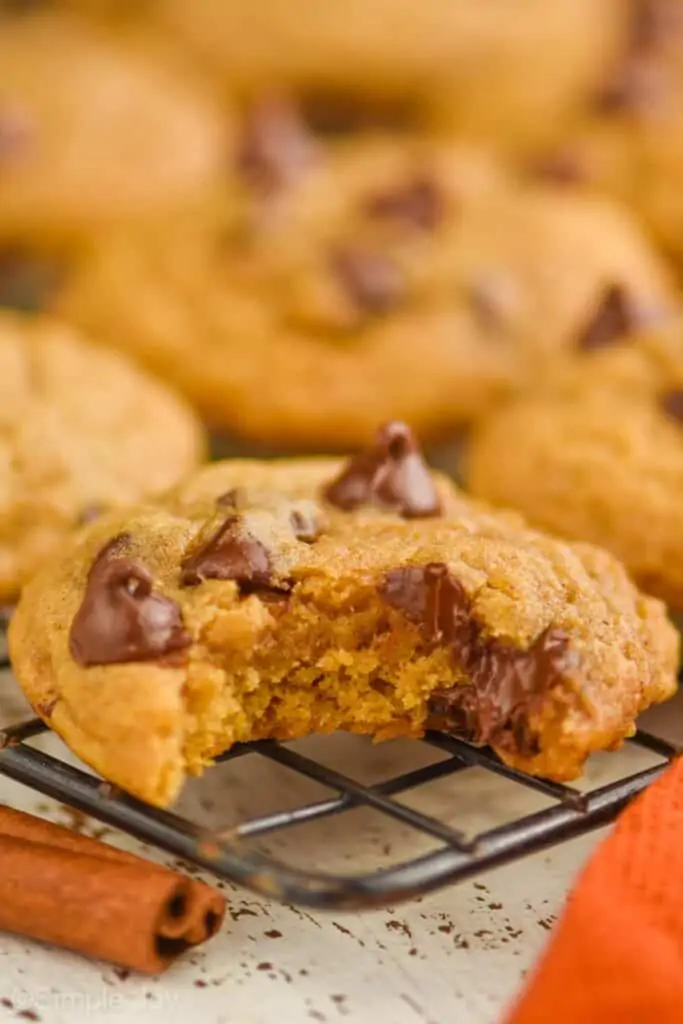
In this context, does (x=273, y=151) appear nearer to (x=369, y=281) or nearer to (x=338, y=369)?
(x=369, y=281)

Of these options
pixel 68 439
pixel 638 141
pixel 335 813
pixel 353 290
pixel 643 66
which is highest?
pixel 643 66

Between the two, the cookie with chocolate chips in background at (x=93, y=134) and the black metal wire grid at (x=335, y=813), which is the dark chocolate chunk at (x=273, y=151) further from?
the black metal wire grid at (x=335, y=813)

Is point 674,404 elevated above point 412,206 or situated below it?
below

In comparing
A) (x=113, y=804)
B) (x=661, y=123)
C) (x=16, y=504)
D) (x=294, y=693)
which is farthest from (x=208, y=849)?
(x=661, y=123)

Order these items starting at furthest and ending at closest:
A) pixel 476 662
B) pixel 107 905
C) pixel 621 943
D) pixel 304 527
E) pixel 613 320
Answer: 1. pixel 613 320
2. pixel 304 527
3. pixel 476 662
4. pixel 107 905
5. pixel 621 943

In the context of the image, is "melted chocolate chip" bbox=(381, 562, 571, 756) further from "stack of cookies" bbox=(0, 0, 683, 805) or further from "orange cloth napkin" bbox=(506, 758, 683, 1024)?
"orange cloth napkin" bbox=(506, 758, 683, 1024)

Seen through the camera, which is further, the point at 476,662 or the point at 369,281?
the point at 369,281

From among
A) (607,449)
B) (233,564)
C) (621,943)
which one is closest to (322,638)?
(233,564)

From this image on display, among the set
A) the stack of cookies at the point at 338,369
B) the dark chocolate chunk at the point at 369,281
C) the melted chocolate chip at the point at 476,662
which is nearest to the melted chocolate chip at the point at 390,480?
the stack of cookies at the point at 338,369
